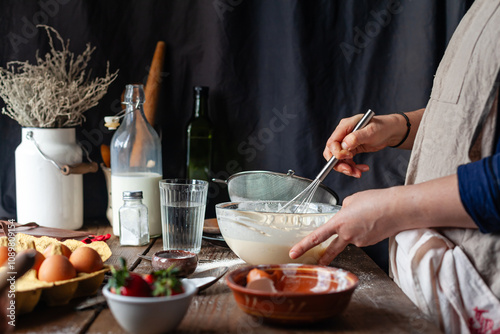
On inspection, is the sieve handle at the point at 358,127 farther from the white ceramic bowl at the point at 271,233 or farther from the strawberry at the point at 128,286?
the strawberry at the point at 128,286

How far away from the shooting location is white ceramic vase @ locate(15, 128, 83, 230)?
1481 millimetres

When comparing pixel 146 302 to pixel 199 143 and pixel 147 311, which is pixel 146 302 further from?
pixel 199 143

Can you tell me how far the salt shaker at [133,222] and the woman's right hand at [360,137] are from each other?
0.51m

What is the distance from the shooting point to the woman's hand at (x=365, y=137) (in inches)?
48.9

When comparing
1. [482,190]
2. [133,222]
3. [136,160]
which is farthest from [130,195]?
[482,190]

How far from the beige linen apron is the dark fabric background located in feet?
1.82

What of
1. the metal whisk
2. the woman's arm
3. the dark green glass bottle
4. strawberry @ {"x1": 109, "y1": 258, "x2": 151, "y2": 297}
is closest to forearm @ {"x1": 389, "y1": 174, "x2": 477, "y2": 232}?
the woman's arm

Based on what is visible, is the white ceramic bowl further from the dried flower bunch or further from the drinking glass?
the dried flower bunch

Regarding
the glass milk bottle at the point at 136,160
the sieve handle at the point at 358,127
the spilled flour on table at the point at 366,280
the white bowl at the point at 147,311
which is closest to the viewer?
the white bowl at the point at 147,311

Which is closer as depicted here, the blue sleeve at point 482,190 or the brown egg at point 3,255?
the blue sleeve at point 482,190

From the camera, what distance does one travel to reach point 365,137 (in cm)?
125

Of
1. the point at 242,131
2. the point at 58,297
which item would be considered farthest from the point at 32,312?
the point at 242,131

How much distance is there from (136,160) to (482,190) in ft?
3.20

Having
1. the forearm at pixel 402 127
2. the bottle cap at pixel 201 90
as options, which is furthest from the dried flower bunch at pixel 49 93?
the forearm at pixel 402 127
